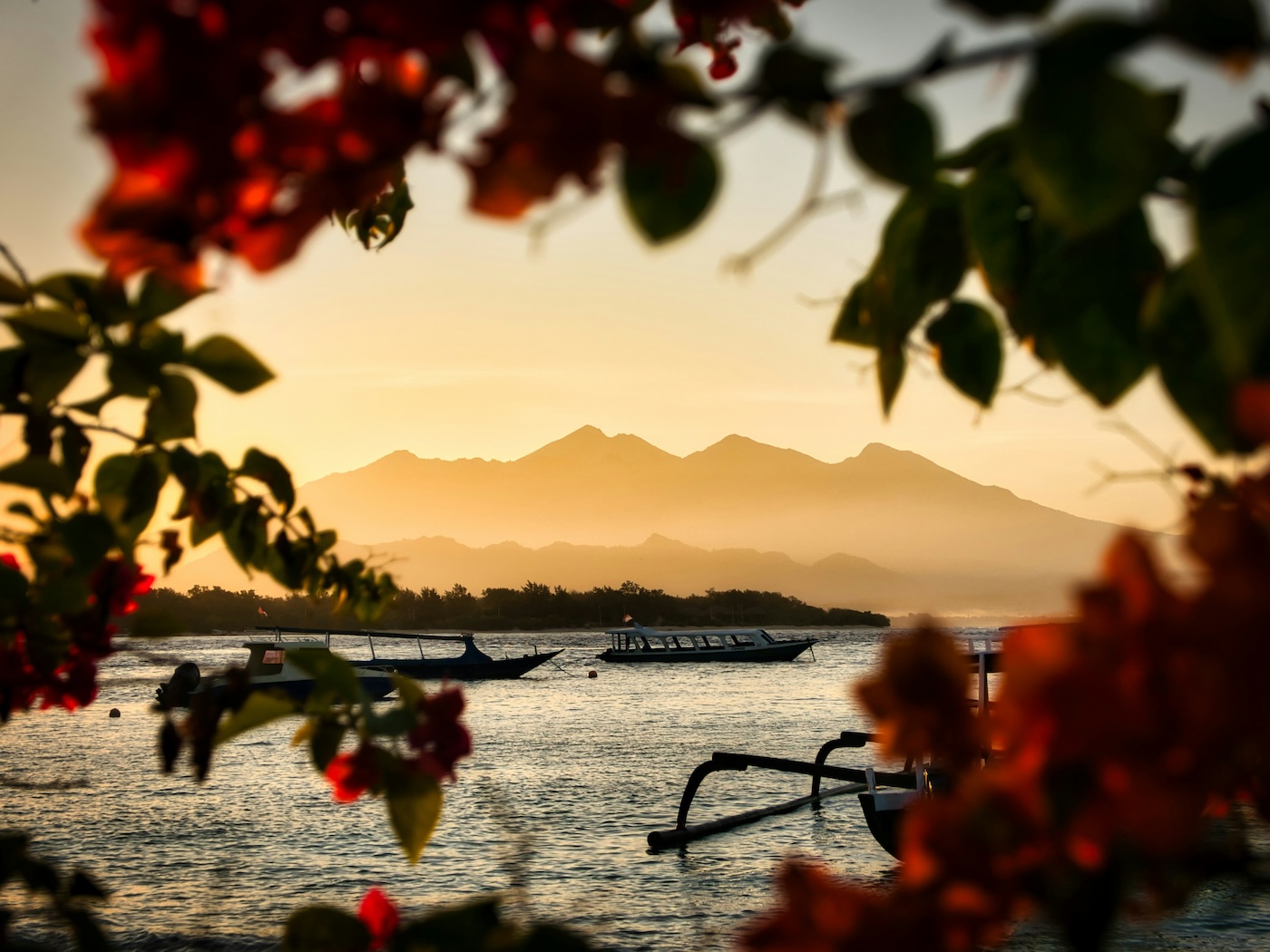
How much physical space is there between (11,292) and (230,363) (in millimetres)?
179

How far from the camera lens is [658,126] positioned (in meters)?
0.39

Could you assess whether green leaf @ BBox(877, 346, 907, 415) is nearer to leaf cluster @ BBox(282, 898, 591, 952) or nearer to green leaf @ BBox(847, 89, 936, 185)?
green leaf @ BBox(847, 89, 936, 185)

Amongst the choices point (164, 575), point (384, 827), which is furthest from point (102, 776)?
point (164, 575)

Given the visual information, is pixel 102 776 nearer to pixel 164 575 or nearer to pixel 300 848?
pixel 300 848

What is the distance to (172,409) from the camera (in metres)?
0.93

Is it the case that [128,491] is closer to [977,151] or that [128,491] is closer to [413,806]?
[413,806]

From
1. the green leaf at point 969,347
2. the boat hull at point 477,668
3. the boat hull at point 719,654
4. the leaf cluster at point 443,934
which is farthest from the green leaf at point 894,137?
the boat hull at point 719,654

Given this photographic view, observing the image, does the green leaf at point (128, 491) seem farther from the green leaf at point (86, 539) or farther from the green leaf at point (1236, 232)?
the green leaf at point (1236, 232)

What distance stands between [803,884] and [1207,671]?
14 centimetres

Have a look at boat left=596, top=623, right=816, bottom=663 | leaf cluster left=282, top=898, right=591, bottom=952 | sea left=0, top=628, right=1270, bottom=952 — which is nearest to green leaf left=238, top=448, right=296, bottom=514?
sea left=0, top=628, right=1270, bottom=952

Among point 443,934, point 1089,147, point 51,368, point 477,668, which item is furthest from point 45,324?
point 477,668

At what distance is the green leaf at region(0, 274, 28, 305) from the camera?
84 cm

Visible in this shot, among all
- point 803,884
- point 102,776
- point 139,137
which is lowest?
point 102,776

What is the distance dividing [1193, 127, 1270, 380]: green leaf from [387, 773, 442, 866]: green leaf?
0.69m
